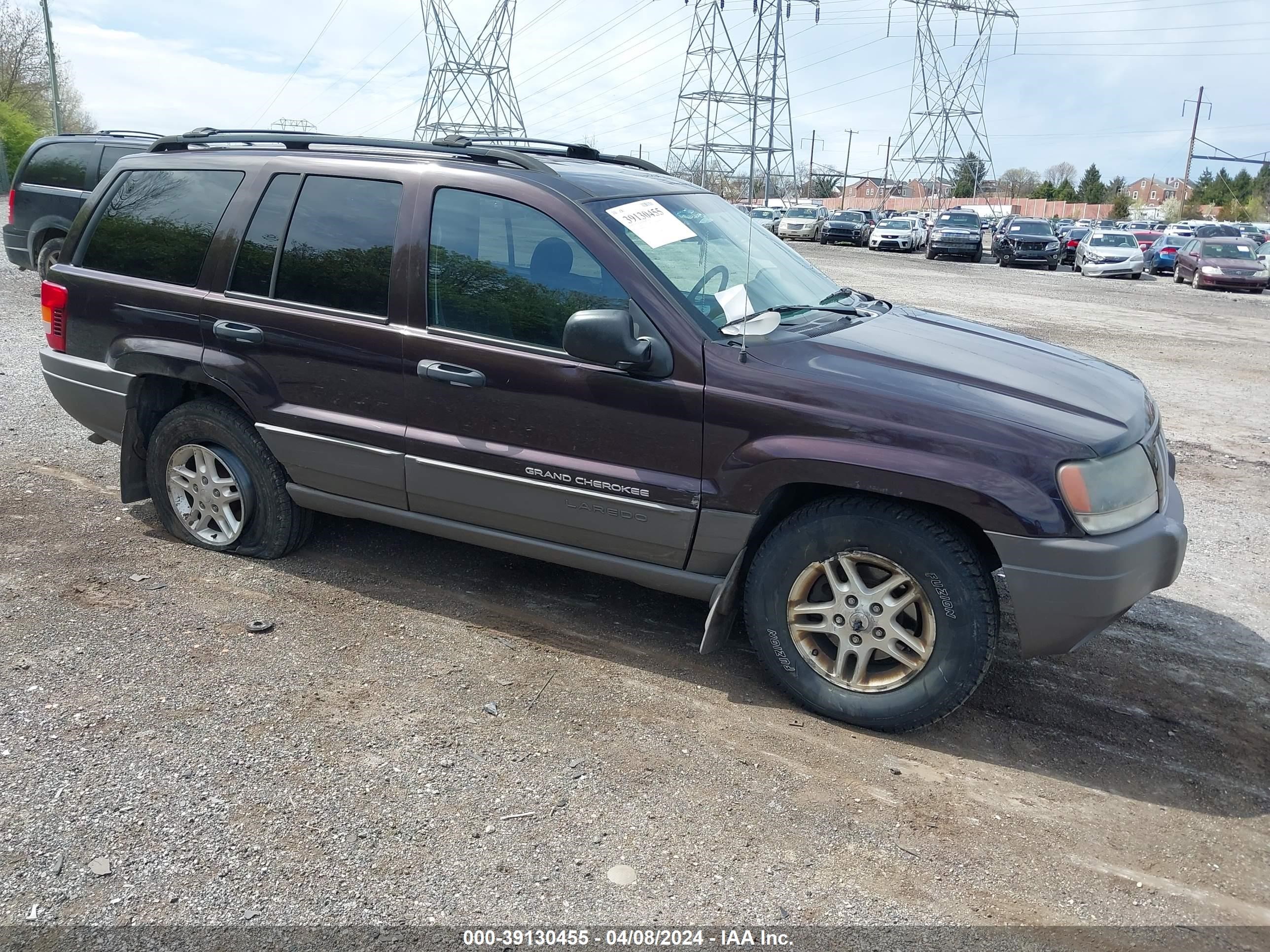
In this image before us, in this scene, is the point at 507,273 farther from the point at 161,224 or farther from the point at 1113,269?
the point at 1113,269

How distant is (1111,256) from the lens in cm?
2962

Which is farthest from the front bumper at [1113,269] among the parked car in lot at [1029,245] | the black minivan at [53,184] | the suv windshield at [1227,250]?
the black minivan at [53,184]

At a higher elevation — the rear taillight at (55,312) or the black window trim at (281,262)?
the black window trim at (281,262)

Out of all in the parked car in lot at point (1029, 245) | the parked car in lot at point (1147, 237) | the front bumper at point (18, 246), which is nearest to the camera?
the front bumper at point (18, 246)

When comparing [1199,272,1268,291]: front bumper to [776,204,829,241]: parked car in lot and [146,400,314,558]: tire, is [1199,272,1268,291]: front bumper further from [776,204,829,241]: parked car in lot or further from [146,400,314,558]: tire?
[146,400,314,558]: tire

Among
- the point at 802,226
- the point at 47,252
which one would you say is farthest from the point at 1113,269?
the point at 47,252

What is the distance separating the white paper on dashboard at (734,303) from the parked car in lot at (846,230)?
3984 cm

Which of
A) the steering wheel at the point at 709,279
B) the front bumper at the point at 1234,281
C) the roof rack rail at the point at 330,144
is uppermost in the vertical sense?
the roof rack rail at the point at 330,144

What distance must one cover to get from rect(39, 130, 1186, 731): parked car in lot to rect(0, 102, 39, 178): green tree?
4200cm

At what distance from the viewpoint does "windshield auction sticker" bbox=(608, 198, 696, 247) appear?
12.8 feet

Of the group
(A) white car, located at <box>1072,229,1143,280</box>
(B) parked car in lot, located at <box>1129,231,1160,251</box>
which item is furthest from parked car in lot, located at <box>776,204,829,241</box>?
(A) white car, located at <box>1072,229,1143,280</box>

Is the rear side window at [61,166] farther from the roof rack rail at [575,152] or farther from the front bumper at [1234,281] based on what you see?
the front bumper at [1234,281]

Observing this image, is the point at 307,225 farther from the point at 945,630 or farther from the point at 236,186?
the point at 945,630

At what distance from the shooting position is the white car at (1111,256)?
29.6m
